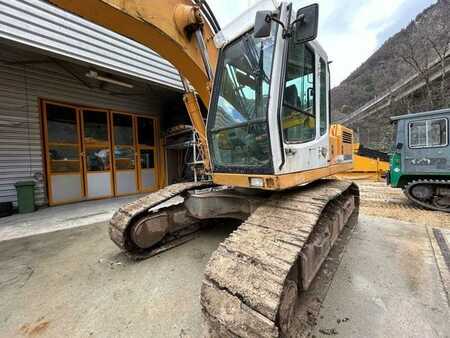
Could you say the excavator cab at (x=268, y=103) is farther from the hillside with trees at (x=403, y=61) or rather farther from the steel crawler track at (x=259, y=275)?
the hillside with trees at (x=403, y=61)

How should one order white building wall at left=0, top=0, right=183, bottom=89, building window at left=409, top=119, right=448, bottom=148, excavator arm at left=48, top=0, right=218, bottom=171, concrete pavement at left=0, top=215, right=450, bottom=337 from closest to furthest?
1. concrete pavement at left=0, top=215, right=450, bottom=337
2. excavator arm at left=48, top=0, right=218, bottom=171
3. white building wall at left=0, top=0, right=183, bottom=89
4. building window at left=409, top=119, right=448, bottom=148

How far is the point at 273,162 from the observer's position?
6.15 feet

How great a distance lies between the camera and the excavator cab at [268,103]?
1.87 m

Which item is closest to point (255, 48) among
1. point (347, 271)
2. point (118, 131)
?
point (347, 271)

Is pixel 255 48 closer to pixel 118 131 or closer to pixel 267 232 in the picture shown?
pixel 267 232

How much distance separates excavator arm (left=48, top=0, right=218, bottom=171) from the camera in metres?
1.86

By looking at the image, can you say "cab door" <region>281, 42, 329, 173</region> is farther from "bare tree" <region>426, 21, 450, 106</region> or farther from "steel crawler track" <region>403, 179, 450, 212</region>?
"bare tree" <region>426, 21, 450, 106</region>

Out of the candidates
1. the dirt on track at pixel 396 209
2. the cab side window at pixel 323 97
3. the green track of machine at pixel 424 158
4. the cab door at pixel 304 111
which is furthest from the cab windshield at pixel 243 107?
the green track of machine at pixel 424 158

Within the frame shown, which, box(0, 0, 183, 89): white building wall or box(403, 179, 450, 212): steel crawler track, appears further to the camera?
box(403, 179, 450, 212): steel crawler track

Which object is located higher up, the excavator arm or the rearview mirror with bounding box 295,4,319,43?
the excavator arm

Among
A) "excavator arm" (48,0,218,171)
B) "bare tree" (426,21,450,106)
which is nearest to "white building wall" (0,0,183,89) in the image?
"excavator arm" (48,0,218,171)

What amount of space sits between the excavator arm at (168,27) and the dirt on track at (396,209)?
14.4 ft

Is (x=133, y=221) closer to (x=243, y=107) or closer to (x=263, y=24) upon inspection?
(x=243, y=107)

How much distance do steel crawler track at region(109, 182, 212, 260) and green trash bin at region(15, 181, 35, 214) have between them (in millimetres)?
3865
